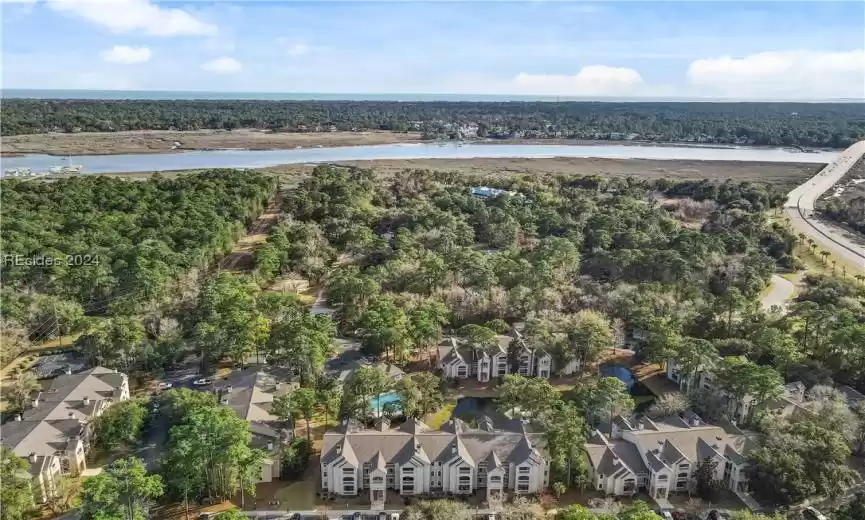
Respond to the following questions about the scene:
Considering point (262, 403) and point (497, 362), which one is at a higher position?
point (262, 403)

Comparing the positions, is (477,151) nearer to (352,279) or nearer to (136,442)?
(352,279)

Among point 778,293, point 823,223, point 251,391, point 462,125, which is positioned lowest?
point 251,391

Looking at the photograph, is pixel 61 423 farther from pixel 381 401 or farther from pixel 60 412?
pixel 381 401

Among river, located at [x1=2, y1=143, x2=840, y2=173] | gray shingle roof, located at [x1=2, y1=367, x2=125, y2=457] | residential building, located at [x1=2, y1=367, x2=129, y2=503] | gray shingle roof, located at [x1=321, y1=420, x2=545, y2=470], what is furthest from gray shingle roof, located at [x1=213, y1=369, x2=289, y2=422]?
river, located at [x1=2, y1=143, x2=840, y2=173]

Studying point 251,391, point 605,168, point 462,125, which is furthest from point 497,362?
point 462,125

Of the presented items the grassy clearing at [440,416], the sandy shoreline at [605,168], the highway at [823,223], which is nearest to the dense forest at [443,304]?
the grassy clearing at [440,416]

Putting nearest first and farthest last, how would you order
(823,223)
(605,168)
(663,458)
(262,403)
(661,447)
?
(663,458) < (661,447) < (262,403) < (823,223) < (605,168)

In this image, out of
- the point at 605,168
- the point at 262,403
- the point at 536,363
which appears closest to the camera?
the point at 262,403
